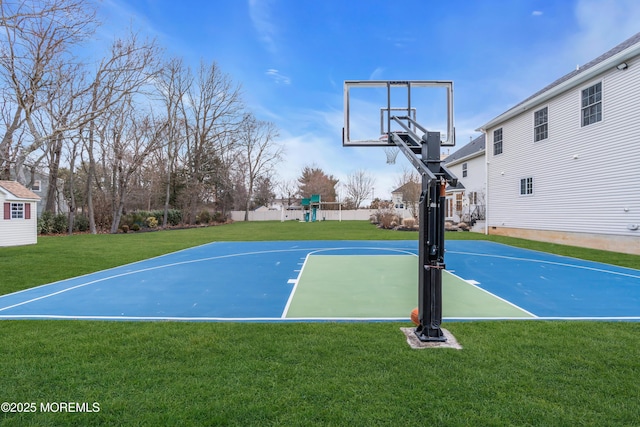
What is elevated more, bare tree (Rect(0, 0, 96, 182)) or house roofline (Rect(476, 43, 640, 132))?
house roofline (Rect(476, 43, 640, 132))

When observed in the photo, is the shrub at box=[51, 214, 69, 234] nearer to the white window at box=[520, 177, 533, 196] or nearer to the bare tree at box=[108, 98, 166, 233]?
the bare tree at box=[108, 98, 166, 233]

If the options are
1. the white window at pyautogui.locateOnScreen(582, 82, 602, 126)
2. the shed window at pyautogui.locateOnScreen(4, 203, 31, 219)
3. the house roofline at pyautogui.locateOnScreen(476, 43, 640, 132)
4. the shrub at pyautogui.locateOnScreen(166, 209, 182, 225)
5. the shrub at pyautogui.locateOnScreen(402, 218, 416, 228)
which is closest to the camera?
the house roofline at pyautogui.locateOnScreen(476, 43, 640, 132)

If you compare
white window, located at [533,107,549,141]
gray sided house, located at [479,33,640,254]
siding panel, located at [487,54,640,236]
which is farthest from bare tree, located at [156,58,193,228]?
white window, located at [533,107,549,141]

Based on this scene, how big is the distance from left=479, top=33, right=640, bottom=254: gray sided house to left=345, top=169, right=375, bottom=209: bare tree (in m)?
39.5

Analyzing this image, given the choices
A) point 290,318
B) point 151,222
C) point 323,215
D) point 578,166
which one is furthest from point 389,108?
point 323,215

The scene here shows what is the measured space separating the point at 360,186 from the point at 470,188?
3463cm

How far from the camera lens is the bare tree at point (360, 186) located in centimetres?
5691

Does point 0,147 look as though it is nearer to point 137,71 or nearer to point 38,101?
point 38,101

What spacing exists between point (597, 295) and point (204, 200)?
37.5 m

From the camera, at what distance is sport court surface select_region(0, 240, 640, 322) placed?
483 cm

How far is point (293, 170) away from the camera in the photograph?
57.9 m

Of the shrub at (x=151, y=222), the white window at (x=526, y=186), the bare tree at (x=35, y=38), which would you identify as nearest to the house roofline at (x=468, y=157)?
the white window at (x=526, y=186)

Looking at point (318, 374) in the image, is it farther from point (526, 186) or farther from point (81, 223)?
point (81, 223)

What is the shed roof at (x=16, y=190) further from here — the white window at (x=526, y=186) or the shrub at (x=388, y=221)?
the white window at (x=526, y=186)
